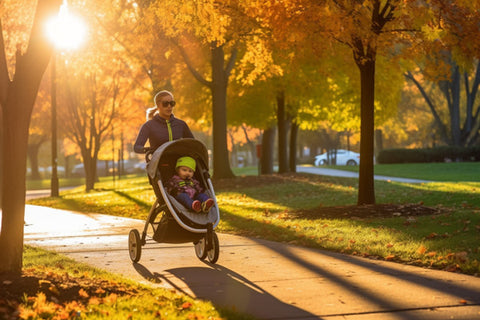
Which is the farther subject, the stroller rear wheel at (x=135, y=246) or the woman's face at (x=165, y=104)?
the stroller rear wheel at (x=135, y=246)

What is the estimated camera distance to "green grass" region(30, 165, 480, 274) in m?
9.32

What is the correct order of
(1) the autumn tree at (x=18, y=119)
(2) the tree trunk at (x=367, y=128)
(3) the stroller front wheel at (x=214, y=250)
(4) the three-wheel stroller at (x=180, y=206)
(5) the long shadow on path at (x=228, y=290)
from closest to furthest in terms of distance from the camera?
(5) the long shadow on path at (x=228, y=290) < (1) the autumn tree at (x=18, y=119) < (4) the three-wheel stroller at (x=180, y=206) < (3) the stroller front wheel at (x=214, y=250) < (2) the tree trunk at (x=367, y=128)

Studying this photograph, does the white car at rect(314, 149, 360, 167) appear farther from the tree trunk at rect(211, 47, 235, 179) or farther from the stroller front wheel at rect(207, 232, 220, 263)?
the stroller front wheel at rect(207, 232, 220, 263)

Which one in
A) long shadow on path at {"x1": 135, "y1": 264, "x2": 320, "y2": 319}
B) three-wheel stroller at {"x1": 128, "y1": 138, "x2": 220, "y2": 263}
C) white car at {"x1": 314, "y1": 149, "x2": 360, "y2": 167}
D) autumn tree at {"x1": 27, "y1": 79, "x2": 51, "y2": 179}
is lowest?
long shadow on path at {"x1": 135, "y1": 264, "x2": 320, "y2": 319}

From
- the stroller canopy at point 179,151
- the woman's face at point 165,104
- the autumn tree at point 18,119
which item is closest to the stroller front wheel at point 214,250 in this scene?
the stroller canopy at point 179,151

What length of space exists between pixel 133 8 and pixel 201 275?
56.9 ft

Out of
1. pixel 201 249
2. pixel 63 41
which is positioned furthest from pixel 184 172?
pixel 63 41

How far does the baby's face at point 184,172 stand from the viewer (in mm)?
8359

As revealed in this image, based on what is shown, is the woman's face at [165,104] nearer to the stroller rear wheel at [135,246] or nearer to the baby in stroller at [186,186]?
the baby in stroller at [186,186]

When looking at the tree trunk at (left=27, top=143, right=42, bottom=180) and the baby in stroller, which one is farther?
the tree trunk at (left=27, top=143, right=42, bottom=180)

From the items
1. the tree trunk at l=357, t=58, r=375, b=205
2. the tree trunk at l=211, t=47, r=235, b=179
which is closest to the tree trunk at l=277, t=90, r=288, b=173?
the tree trunk at l=211, t=47, r=235, b=179

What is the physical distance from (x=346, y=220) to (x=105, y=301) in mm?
7317

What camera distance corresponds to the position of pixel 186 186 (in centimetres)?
833

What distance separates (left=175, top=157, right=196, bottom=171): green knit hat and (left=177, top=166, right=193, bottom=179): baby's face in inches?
1.4
